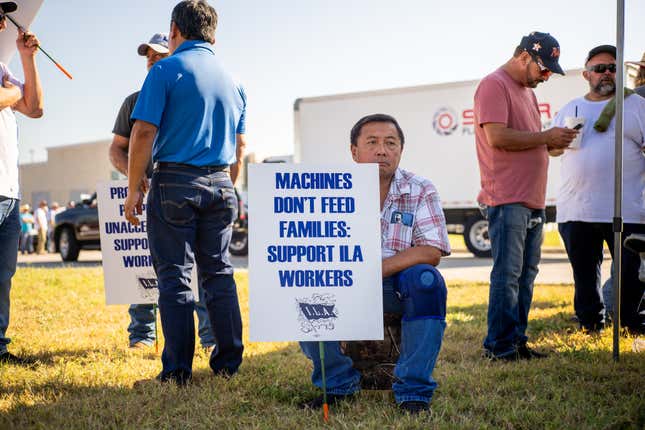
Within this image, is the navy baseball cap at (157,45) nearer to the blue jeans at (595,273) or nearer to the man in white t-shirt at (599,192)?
the man in white t-shirt at (599,192)

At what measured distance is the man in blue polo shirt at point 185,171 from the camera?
3.25 meters

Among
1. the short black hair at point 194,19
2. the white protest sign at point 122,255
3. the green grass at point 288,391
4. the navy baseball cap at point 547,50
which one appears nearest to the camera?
the green grass at point 288,391

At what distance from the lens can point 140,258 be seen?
4336mm

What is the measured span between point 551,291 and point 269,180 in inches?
216

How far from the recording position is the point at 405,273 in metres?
2.87

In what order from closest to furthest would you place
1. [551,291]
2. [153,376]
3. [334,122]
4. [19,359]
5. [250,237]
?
1. [250,237]
2. [153,376]
3. [19,359]
4. [551,291]
5. [334,122]

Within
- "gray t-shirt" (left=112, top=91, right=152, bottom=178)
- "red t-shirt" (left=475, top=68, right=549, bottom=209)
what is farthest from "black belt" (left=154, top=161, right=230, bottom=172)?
"red t-shirt" (left=475, top=68, right=549, bottom=209)

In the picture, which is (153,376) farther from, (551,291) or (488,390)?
(551,291)

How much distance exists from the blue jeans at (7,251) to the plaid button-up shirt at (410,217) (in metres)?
2.34

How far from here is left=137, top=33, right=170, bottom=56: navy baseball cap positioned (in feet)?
13.6

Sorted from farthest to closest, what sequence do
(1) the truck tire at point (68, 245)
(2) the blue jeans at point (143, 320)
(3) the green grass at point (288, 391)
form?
(1) the truck tire at point (68, 245), (2) the blue jeans at point (143, 320), (3) the green grass at point (288, 391)

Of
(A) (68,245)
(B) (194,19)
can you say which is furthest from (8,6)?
(A) (68,245)

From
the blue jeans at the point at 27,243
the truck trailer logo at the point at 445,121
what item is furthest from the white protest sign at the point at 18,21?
the blue jeans at the point at 27,243

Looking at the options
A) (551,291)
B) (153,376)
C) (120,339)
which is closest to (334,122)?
(551,291)
